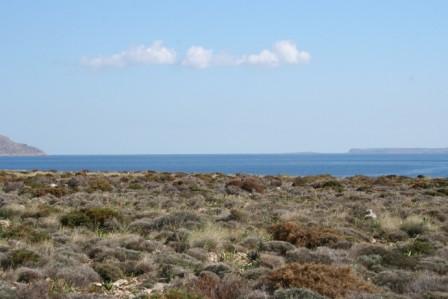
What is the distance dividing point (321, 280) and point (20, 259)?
5650mm

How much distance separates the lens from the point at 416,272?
11562mm

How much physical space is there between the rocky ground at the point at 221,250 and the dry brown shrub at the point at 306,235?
0.03m

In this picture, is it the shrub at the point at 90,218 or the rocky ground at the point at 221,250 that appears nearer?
the rocky ground at the point at 221,250

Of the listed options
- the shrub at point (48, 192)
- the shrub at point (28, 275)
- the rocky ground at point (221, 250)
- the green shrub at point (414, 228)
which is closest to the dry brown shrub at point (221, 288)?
the rocky ground at point (221, 250)

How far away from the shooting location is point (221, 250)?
1471 centimetres

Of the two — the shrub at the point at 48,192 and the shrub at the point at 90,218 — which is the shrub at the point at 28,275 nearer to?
the shrub at the point at 90,218

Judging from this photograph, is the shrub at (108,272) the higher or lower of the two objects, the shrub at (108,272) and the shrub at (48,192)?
the lower

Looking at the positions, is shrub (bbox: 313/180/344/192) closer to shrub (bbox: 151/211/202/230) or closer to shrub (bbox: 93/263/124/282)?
shrub (bbox: 151/211/202/230)

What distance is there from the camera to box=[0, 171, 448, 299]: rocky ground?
9945 mm

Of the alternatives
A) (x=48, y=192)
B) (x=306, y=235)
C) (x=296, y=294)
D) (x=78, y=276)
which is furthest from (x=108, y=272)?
(x=48, y=192)

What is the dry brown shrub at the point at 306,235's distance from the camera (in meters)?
15.1

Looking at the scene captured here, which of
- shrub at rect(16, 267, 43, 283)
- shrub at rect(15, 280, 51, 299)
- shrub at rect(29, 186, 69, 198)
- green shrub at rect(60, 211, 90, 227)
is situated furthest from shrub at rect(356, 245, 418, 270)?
shrub at rect(29, 186, 69, 198)

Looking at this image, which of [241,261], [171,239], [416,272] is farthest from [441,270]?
[171,239]

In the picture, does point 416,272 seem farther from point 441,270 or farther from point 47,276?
point 47,276
